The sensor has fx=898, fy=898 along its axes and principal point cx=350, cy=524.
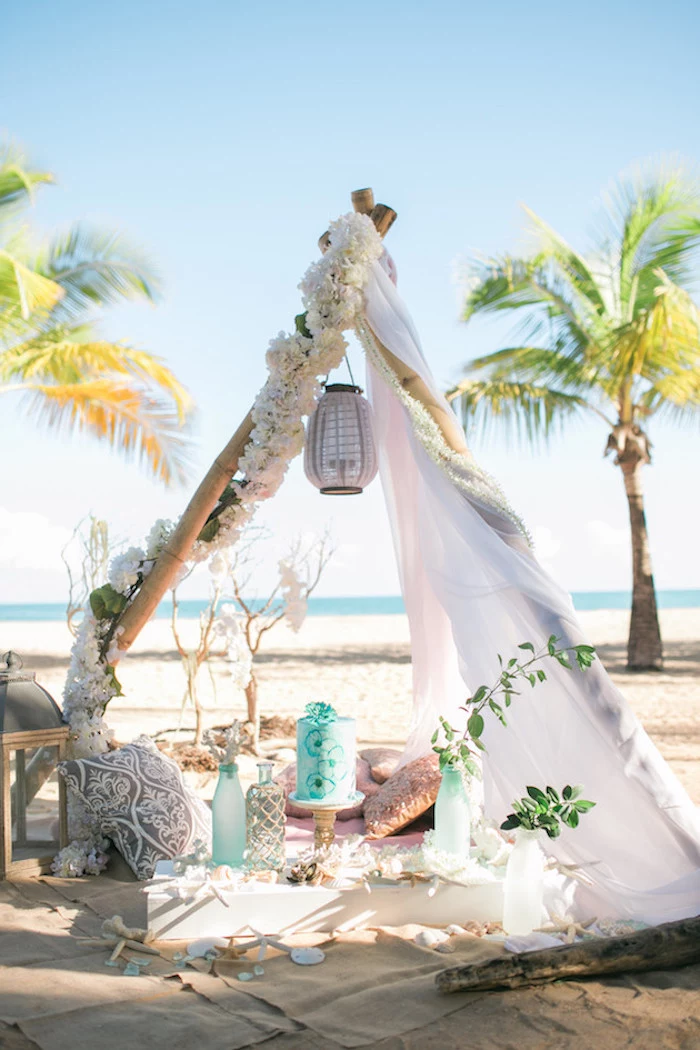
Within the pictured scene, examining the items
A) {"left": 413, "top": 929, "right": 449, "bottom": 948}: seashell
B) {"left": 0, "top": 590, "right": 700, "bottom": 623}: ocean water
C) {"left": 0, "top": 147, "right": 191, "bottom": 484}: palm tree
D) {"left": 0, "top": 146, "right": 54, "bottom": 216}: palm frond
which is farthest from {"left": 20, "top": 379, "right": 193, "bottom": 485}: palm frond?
{"left": 0, "top": 590, "right": 700, "bottom": 623}: ocean water

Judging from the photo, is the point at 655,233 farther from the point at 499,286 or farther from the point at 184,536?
the point at 184,536

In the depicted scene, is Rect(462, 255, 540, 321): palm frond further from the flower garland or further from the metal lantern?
the metal lantern

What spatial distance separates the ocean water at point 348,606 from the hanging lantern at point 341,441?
1516 inches

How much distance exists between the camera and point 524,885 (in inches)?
119

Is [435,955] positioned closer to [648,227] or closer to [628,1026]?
[628,1026]

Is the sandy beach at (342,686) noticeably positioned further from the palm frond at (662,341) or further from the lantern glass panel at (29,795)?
the palm frond at (662,341)

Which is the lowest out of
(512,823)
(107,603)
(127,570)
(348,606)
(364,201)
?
(348,606)

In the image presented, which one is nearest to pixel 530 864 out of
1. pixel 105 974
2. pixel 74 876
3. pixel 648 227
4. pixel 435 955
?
pixel 435 955

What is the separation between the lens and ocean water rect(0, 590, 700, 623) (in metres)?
45.1

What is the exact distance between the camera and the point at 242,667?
423cm

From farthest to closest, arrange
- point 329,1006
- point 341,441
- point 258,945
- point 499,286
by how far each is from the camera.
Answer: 1. point 499,286
2. point 341,441
3. point 258,945
4. point 329,1006

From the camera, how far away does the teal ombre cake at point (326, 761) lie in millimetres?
3203

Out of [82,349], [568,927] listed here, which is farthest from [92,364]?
[568,927]

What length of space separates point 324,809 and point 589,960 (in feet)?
3.33
